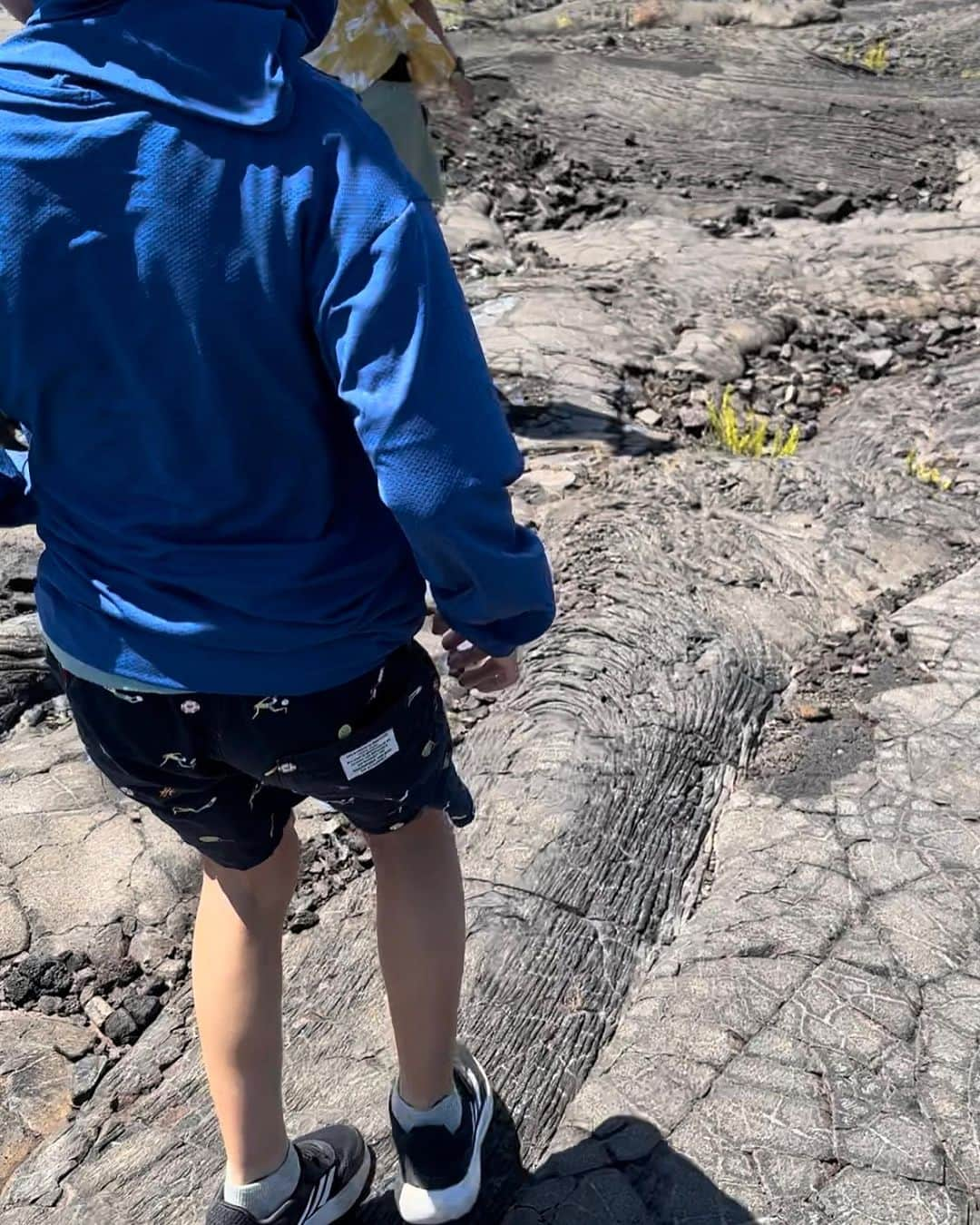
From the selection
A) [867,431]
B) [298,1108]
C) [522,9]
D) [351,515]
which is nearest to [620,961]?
[298,1108]

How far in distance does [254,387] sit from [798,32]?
8673 mm

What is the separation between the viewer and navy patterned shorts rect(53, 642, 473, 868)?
4.16 feet

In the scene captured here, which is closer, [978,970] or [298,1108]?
[298,1108]

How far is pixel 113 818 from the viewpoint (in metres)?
2.40

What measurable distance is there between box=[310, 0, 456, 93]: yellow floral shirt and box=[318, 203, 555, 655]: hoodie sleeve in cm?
256

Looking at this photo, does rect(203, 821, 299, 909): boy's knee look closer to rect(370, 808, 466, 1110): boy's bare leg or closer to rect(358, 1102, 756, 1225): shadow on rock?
rect(370, 808, 466, 1110): boy's bare leg

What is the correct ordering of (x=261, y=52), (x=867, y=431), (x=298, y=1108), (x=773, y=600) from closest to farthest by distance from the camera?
(x=261, y=52) → (x=298, y=1108) → (x=773, y=600) → (x=867, y=431)

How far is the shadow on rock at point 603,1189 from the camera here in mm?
1678

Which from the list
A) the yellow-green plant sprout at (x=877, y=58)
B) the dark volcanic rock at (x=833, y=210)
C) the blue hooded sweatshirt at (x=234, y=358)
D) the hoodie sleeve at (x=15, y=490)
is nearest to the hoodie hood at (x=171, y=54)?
the blue hooded sweatshirt at (x=234, y=358)

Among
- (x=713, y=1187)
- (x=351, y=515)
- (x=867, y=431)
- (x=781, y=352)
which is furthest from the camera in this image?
(x=781, y=352)

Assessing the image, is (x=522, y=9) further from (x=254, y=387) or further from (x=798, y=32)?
(x=254, y=387)

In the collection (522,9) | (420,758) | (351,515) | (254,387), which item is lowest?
(522,9)

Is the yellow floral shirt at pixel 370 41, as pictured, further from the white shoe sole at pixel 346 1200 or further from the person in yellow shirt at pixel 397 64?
the white shoe sole at pixel 346 1200

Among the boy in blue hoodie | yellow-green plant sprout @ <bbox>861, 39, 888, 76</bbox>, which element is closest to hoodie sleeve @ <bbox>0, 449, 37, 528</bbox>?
the boy in blue hoodie
